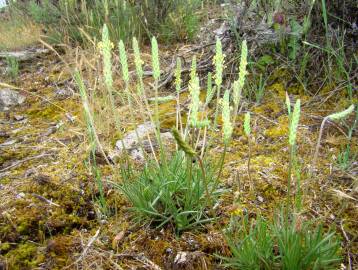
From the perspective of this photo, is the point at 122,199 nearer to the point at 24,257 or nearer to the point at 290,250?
the point at 24,257

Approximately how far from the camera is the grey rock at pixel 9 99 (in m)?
3.17

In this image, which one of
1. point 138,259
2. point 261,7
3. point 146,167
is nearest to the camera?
point 138,259

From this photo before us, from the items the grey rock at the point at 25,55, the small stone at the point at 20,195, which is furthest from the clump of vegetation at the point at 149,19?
the small stone at the point at 20,195

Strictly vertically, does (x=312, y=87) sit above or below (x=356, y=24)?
below

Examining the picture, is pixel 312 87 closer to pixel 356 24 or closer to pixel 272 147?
pixel 356 24

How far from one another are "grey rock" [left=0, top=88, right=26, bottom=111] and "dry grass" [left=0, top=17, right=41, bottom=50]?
2093 mm

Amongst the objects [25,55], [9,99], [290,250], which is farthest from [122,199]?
[25,55]

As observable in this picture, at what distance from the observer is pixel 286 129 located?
2.17 meters

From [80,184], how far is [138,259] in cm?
59

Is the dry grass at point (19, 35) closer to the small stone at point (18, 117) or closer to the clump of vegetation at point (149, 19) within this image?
the clump of vegetation at point (149, 19)

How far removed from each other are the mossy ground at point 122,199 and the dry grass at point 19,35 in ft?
11.5

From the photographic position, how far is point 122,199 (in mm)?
1676

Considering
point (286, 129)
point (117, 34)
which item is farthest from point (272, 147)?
point (117, 34)

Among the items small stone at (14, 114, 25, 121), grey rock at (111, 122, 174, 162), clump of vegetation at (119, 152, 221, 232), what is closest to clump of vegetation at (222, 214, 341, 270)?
clump of vegetation at (119, 152, 221, 232)
